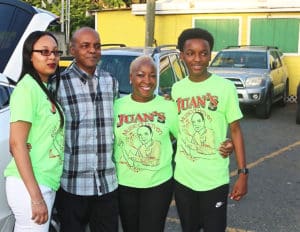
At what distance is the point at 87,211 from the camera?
313 cm

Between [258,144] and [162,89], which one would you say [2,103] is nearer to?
[162,89]

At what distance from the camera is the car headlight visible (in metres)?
12.3

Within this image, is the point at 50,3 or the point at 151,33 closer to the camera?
the point at 151,33

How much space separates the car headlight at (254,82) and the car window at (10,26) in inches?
339

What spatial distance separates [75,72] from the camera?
120 inches

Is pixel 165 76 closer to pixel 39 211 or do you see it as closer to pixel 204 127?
pixel 204 127

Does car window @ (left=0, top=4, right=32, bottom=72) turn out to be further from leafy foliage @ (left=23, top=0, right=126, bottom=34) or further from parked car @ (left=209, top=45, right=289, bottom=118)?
leafy foliage @ (left=23, top=0, right=126, bottom=34)

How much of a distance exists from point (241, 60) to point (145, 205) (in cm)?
1083

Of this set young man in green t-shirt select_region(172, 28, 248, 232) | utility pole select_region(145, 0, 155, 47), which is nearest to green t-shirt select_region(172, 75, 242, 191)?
young man in green t-shirt select_region(172, 28, 248, 232)

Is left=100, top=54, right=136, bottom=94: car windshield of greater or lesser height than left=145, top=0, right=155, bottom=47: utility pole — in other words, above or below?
below

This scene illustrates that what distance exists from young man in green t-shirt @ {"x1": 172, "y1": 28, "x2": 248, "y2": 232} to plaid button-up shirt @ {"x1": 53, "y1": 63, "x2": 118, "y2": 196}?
0.45 metres

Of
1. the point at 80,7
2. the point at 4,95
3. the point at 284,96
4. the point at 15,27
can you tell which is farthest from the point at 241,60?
the point at 80,7

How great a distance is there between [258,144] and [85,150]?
672 centimetres

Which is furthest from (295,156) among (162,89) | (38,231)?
(38,231)
